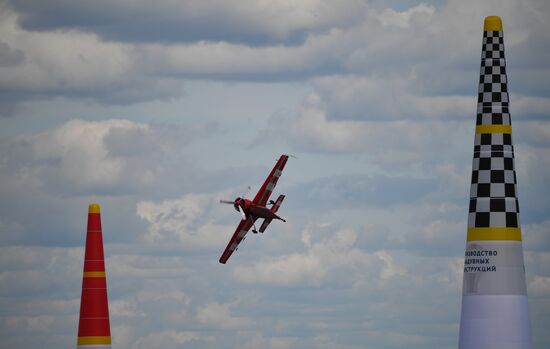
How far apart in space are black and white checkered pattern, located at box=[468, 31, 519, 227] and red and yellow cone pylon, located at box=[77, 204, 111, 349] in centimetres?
1874

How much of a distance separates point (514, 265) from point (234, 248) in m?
33.7

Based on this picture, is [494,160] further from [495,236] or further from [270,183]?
[270,183]

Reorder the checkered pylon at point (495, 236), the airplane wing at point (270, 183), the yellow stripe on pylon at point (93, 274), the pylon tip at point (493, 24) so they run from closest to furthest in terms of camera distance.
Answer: the checkered pylon at point (495, 236) → the pylon tip at point (493, 24) → the yellow stripe on pylon at point (93, 274) → the airplane wing at point (270, 183)

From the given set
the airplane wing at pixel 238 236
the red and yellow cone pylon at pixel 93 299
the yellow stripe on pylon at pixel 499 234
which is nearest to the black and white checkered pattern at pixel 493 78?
the yellow stripe on pylon at pixel 499 234

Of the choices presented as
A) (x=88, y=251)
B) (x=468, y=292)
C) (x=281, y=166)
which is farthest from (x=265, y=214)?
(x=468, y=292)

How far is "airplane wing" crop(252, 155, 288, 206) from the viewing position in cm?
4581

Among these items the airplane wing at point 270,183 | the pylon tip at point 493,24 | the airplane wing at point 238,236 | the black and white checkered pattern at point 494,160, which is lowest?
the black and white checkered pattern at point 494,160

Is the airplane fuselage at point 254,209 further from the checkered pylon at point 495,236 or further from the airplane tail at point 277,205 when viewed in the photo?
the checkered pylon at point 495,236

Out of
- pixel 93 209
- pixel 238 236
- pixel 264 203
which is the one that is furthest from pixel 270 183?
pixel 93 209

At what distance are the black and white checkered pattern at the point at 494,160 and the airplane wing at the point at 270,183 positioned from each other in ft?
94.8

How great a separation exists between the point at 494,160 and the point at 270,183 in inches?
1171

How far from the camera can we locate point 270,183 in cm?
4612

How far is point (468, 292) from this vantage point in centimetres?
1703

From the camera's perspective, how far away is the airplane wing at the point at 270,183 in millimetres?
45812
